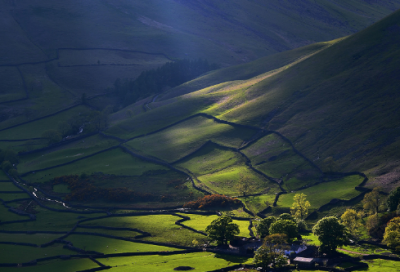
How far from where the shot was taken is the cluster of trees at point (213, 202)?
4419 inches

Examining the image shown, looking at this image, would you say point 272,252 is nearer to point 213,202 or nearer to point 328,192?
point 328,192

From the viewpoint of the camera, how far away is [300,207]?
319ft

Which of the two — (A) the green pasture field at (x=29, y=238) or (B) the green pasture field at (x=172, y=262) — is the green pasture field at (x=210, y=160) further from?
(B) the green pasture field at (x=172, y=262)

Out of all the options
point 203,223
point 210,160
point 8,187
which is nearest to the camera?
point 203,223

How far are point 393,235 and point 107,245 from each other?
196ft

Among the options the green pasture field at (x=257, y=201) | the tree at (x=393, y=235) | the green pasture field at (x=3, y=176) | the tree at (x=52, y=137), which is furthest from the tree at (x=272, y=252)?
the tree at (x=52, y=137)

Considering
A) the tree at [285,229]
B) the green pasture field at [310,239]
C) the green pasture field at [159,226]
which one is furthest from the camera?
the green pasture field at [159,226]

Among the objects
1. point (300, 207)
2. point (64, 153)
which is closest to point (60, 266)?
point (300, 207)

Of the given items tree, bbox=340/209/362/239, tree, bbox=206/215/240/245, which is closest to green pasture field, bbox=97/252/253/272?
tree, bbox=206/215/240/245

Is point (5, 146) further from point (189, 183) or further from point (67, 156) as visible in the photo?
point (189, 183)

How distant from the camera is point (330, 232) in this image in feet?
256

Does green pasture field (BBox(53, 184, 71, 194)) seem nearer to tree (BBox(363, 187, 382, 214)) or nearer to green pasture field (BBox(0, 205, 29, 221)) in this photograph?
green pasture field (BBox(0, 205, 29, 221))

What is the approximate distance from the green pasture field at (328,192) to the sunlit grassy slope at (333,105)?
4815mm

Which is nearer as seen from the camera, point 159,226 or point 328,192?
point 159,226
